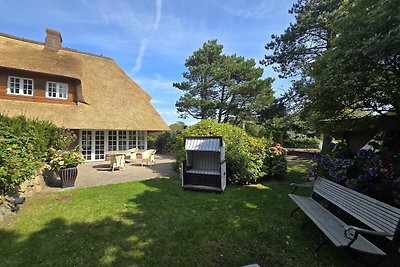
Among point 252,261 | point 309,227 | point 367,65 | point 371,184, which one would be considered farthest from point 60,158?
point 367,65

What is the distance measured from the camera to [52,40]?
17.2m

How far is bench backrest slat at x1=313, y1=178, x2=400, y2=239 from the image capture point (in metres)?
2.85

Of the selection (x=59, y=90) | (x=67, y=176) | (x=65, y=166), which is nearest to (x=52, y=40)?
(x=59, y=90)

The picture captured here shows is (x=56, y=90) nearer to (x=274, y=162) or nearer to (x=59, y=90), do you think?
(x=59, y=90)

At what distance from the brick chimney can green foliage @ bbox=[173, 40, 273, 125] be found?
10898 mm

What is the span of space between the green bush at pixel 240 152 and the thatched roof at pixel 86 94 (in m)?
8.18

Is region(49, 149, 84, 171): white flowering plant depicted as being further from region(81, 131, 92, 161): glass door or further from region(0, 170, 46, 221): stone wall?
region(81, 131, 92, 161): glass door

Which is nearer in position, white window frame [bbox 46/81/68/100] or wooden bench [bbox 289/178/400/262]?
wooden bench [bbox 289/178/400/262]

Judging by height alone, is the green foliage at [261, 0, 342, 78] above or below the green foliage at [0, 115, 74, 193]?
above

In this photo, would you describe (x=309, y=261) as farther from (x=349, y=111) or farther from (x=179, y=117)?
(x=179, y=117)

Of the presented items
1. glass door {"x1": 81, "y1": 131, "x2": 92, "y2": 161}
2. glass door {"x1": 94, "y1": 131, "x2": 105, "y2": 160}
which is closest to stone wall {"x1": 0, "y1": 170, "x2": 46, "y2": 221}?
glass door {"x1": 81, "y1": 131, "x2": 92, "y2": 161}

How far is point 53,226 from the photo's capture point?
15.4 ft

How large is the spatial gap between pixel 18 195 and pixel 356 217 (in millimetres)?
7960

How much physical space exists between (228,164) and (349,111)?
15.1 feet
